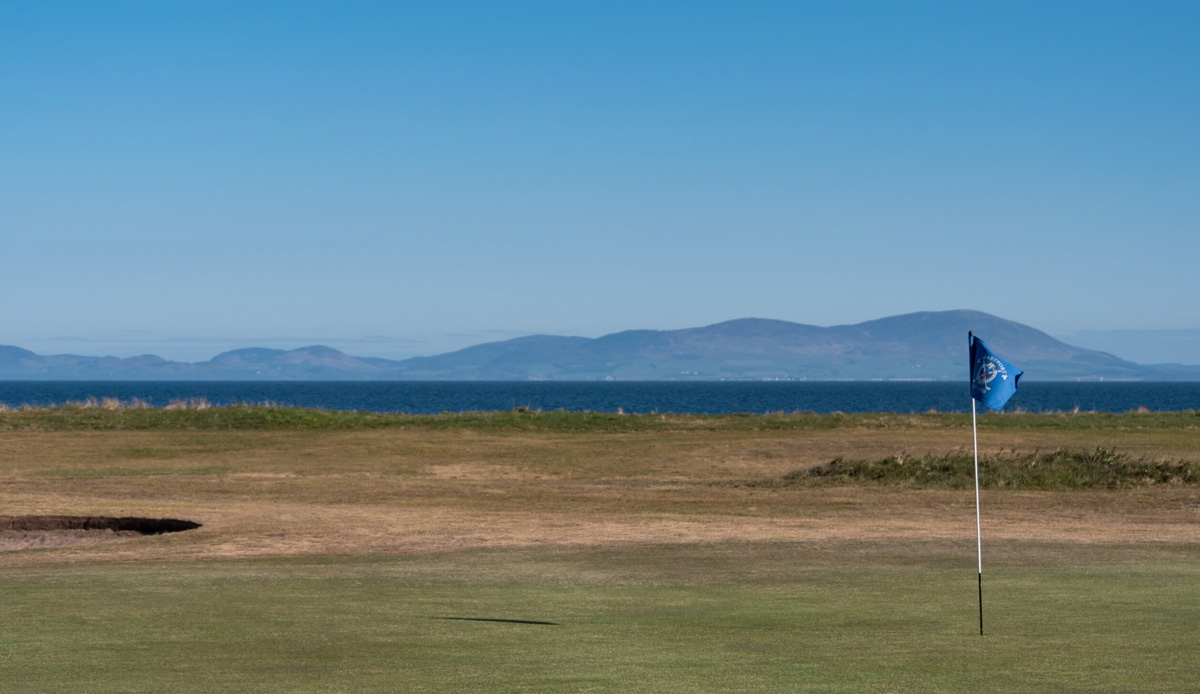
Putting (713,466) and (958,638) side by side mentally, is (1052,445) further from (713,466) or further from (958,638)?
(958,638)

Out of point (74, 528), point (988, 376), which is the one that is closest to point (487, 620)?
point (988, 376)

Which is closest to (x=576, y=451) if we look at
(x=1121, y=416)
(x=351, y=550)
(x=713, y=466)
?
(x=713, y=466)

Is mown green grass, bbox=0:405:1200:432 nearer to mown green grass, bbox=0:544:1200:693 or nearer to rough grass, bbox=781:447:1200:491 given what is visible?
rough grass, bbox=781:447:1200:491

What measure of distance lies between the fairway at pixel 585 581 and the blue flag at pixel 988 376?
229 centimetres

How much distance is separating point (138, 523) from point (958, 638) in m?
18.4

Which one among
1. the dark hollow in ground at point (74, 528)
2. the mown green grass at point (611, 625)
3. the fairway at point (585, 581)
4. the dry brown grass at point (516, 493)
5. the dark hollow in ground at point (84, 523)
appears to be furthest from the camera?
the dark hollow in ground at point (84, 523)

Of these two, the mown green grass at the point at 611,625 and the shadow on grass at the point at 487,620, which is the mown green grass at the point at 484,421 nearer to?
the mown green grass at the point at 611,625

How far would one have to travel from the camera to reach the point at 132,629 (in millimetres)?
13336

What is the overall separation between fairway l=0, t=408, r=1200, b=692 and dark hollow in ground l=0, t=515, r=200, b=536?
730 mm

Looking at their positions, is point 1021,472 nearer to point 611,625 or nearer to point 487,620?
point 611,625

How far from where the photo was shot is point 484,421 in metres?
57.8

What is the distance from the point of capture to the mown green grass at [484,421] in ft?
184

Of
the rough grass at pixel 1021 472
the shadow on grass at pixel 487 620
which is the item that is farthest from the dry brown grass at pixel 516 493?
the shadow on grass at pixel 487 620

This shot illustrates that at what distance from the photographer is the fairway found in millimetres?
11164
